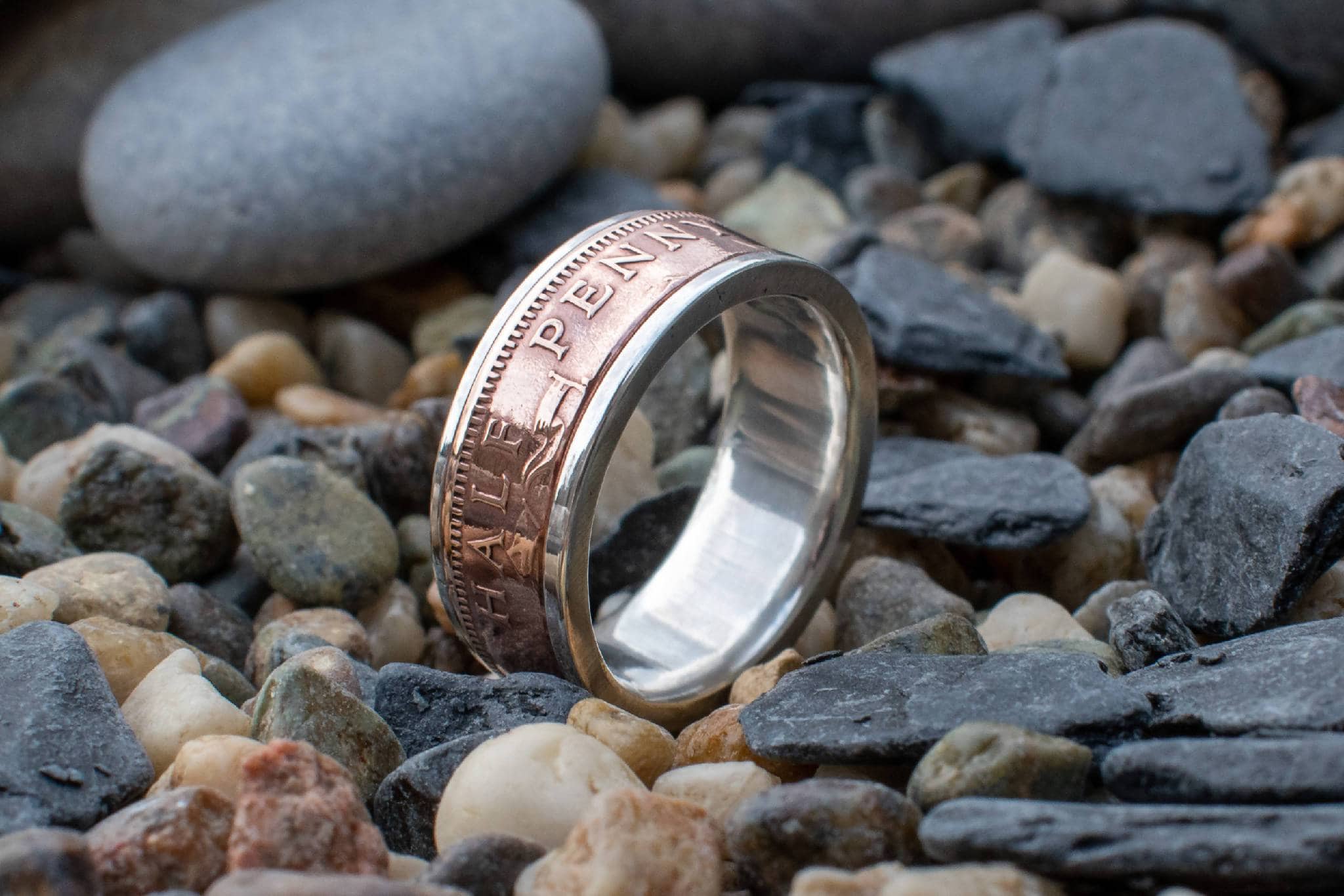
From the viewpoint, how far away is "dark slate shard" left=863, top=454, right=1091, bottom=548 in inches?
101

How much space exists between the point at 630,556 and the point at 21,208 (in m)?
3.07

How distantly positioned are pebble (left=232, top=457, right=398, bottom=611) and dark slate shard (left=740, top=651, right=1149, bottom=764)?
1.03 m

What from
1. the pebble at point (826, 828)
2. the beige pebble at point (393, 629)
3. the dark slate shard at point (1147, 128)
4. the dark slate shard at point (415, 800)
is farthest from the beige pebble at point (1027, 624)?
the dark slate shard at point (1147, 128)

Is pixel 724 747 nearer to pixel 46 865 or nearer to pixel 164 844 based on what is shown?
pixel 164 844

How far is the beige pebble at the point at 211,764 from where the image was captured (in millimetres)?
1815

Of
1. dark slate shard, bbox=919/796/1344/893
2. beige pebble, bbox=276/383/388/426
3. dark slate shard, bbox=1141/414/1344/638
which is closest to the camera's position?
dark slate shard, bbox=919/796/1344/893

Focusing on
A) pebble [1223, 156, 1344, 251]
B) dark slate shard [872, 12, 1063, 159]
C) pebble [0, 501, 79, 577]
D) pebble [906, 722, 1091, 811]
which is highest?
dark slate shard [872, 12, 1063, 159]

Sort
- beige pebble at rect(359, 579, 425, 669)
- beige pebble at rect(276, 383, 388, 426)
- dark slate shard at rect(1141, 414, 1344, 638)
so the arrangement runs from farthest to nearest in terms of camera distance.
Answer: beige pebble at rect(276, 383, 388, 426) → beige pebble at rect(359, 579, 425, 669) → dark slate shard at rect(1141, 414, 1344, 638)

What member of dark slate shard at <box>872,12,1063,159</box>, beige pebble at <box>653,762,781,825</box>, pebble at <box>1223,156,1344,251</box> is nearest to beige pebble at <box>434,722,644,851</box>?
beige pebble at <box>653,762,781,825</box>

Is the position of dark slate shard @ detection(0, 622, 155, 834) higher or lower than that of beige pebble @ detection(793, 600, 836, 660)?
higher

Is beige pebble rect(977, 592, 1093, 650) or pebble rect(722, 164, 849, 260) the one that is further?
pebble rect(722, 164, 849, 260)

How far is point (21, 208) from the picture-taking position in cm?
454

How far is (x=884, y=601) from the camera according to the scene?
2.57 m

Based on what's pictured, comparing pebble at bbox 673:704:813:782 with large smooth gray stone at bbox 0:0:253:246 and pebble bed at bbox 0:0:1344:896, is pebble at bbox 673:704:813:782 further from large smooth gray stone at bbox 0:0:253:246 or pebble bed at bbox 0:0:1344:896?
large smooth gray stone at bbox 0:0:253:246
